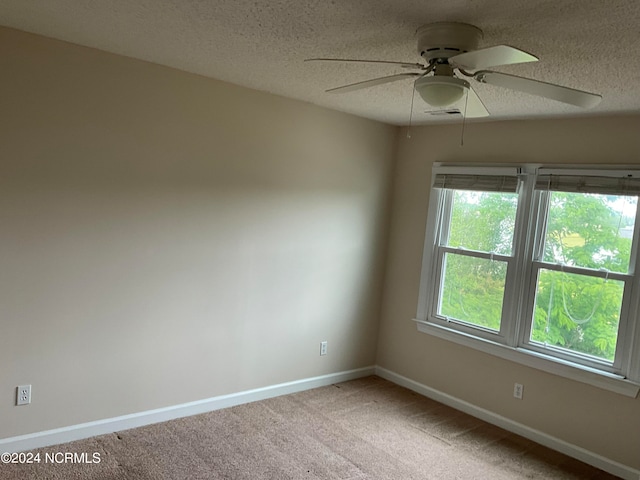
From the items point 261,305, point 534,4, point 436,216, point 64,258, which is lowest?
point 261,305

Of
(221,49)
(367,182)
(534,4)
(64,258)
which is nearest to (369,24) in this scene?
(534,4)

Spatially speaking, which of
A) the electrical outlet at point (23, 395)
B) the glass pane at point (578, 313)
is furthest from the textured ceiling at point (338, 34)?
the electrical outlet at point (23, 395)

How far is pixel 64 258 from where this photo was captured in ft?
9.36

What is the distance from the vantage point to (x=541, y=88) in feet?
6.24

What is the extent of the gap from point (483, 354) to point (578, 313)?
2.54 feet

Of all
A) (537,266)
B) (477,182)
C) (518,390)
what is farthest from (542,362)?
(477,182)

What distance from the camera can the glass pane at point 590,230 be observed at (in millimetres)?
3223

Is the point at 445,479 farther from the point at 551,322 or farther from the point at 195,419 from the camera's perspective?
the point at 195,419

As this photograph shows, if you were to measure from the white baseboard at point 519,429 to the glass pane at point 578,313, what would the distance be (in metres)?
0.64

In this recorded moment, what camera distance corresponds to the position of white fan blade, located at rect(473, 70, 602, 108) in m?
1.86

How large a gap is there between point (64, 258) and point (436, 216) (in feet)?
9.06

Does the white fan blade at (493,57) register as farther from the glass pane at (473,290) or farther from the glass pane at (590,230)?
the glass pane at (473,290)

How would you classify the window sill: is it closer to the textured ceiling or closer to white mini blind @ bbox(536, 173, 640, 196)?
white mini blind @ bbox(536, 173, 640, 196)

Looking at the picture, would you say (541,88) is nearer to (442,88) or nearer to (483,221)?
(442,88)
